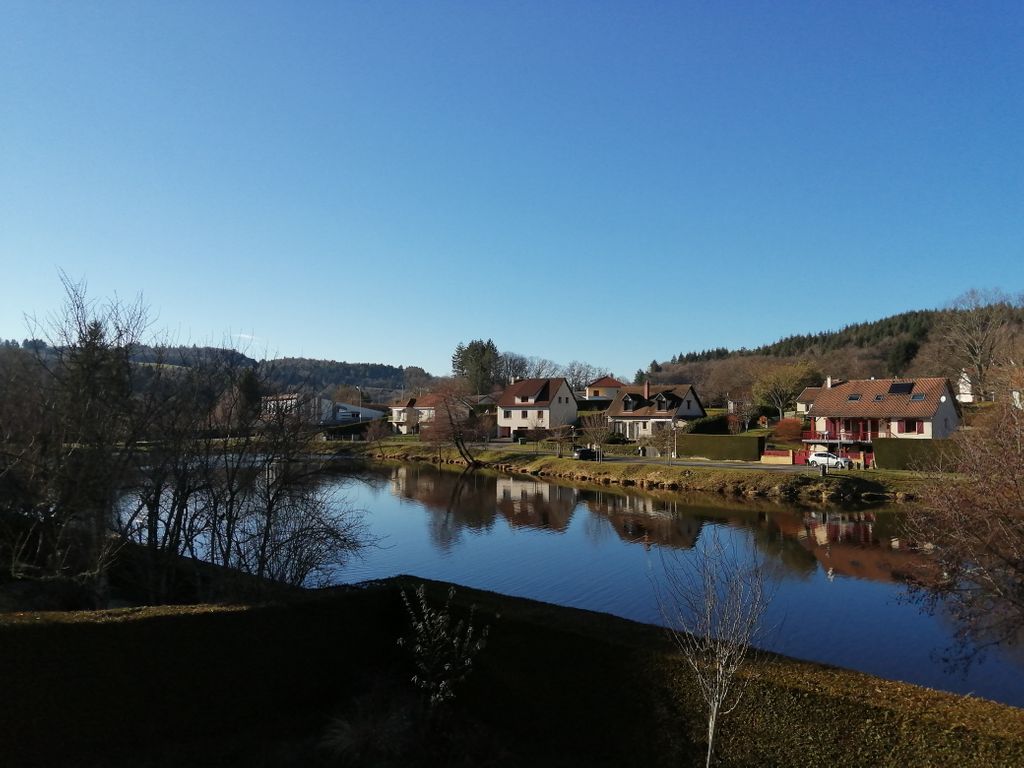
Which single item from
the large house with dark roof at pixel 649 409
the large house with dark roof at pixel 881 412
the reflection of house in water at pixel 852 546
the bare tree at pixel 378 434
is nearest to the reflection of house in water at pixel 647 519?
the reflection of house in water at pixel 852 546

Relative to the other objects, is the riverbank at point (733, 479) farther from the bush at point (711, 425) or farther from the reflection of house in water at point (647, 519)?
the bush at point (711, 425)

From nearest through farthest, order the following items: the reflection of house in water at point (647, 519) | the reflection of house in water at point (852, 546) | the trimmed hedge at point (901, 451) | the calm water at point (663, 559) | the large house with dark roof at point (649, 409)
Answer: the calm water at point (663, 559) < the reflection of house in water at point (852, 546) < the reflection of house in water at point (647, 519) < the trimmed hedge at point (901, 451) < the large house with dark roof at point (649, 409)

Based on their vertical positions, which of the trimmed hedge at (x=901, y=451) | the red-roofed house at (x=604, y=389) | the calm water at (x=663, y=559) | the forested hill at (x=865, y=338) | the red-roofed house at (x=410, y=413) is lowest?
the calm water at (x=663, y=559)

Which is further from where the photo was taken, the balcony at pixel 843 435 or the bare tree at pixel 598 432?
the bare tree at pixel 598 432

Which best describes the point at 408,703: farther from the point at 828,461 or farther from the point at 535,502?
the point at 828,461

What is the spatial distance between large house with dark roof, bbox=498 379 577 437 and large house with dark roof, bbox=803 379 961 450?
86.8 ft

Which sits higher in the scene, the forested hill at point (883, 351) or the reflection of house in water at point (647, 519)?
the forested hill at point (883, 351)

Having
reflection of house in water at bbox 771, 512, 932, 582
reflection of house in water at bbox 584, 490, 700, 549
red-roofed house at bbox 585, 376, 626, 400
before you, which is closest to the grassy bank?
reflection of house in water at bbox 771, 512, 932, 582

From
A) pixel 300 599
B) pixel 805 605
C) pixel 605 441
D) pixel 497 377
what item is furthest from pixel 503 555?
pixel 497 377

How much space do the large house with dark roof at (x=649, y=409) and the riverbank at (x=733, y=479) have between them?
41.3ft

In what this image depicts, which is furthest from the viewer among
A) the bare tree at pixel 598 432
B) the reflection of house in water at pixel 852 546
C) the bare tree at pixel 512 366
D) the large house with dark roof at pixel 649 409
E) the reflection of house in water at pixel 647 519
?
the bare tree at pixel 512 366

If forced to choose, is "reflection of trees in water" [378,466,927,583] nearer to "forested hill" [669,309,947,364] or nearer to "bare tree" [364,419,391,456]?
"bare tree" [364,419,391,456]

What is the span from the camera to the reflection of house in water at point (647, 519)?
27.0 m

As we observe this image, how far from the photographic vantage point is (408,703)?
921 centimetres
